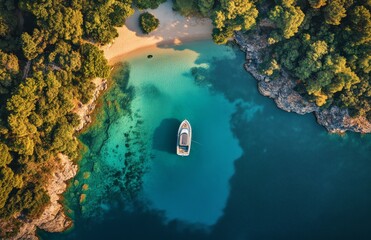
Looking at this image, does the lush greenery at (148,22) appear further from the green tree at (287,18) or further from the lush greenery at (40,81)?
the green tree at (287,18)

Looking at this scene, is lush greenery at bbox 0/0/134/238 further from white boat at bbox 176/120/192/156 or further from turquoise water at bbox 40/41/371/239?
white boat at bbox 176/120/192/156

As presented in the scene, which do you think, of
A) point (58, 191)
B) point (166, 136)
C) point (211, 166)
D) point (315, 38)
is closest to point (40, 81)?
point (58, 191)

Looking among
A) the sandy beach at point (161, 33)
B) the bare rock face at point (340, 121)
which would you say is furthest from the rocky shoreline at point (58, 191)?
the bare rock face at point (340, 121)

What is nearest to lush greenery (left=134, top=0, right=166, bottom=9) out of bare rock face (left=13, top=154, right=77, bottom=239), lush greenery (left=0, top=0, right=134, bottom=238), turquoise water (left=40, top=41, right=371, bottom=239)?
lush greenery (left=0, top=0, right=134, bottom=238)

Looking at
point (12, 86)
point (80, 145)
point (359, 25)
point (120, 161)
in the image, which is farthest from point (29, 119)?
point (359, 25)

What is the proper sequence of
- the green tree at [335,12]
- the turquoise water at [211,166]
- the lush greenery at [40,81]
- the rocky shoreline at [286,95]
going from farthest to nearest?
the turquoise water at [211,166]
the rocky shoreline at [286,95]
the lush greenery at [40,81]
the green tree at [335,12]

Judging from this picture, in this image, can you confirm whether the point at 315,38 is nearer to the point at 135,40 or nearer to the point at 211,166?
the point at 211,166
